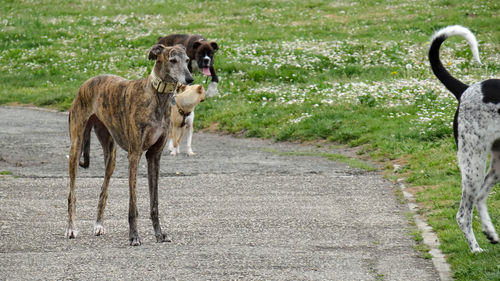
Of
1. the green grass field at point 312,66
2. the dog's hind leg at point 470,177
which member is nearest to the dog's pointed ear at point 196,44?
the green grass field at point 312,66

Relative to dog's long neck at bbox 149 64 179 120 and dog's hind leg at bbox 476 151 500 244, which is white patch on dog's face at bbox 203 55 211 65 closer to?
dog's long neck at bbox 149 64 179 120

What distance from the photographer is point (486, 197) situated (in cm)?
727

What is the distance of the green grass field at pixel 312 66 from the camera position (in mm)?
12789

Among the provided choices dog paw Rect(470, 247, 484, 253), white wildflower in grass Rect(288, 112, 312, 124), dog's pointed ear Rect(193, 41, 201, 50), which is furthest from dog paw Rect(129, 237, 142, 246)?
dog's pointed ear Rect(193, 41, 201, 50)

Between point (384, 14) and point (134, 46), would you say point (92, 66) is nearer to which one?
point (134, 46)

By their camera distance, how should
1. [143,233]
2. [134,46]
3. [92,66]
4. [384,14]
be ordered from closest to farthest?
[143,233]
[92,66]
[134,46]
[384,14]

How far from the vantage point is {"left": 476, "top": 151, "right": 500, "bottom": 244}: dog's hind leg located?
712cm

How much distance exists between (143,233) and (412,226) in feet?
9.09

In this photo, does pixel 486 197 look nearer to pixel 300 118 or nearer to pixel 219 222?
pixel 219 222

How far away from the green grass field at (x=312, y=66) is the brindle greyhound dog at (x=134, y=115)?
2.87 metres

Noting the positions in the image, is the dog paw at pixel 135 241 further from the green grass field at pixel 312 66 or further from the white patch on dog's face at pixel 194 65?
the white patch on dog's face at pixel 194 65

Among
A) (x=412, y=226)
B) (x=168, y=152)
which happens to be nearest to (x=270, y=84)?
(x=168, y=152)

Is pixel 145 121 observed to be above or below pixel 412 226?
above

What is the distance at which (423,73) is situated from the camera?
20.1 meters
